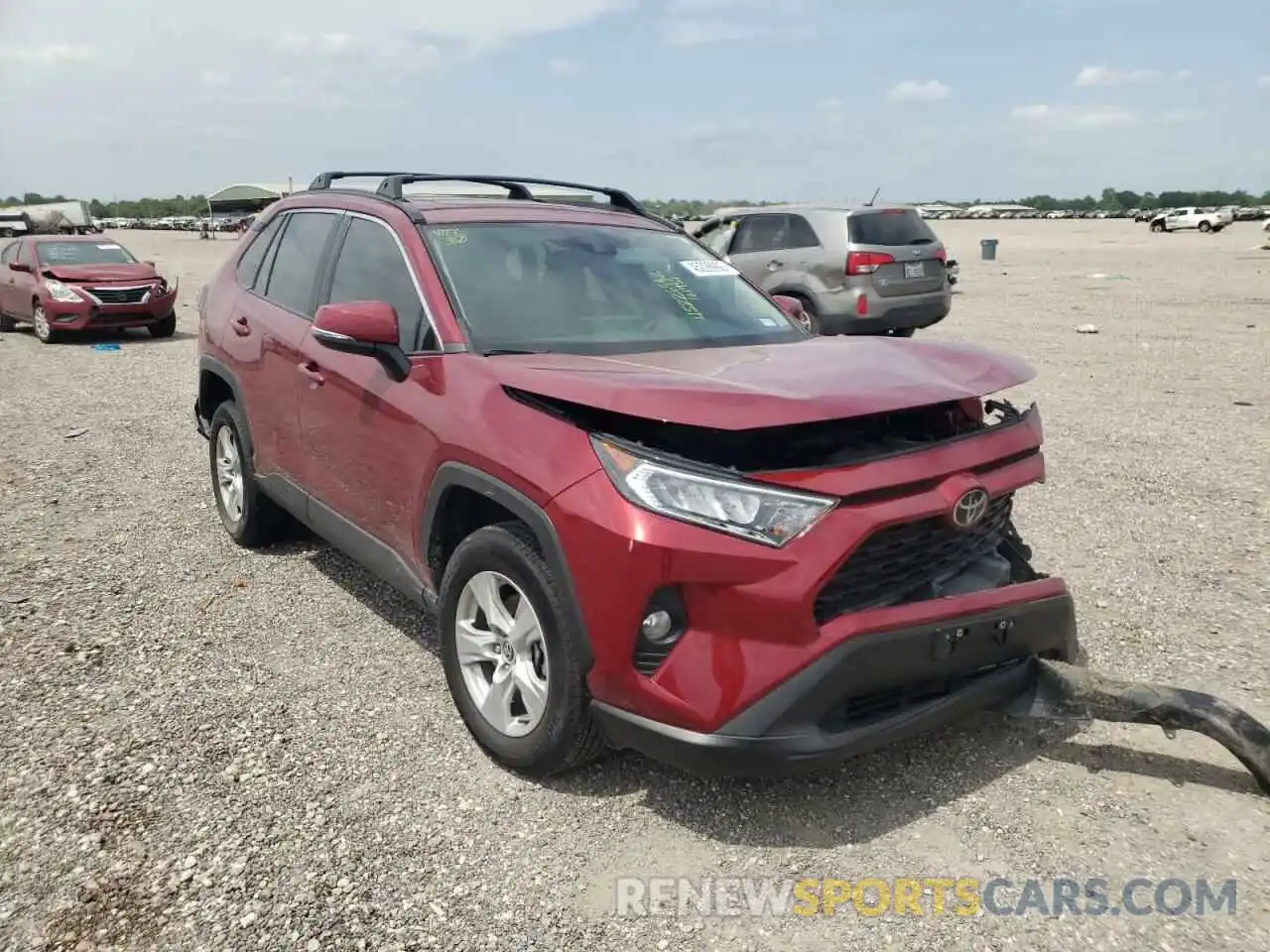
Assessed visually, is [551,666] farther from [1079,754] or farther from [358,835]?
[1079,754]

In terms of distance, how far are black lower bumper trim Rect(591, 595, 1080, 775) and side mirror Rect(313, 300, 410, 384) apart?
59.6 inches

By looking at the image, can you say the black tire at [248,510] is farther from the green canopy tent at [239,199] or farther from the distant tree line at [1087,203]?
the distant tree line at [1087,203]

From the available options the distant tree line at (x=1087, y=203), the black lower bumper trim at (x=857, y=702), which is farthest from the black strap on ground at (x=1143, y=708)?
the distant tree line at (x=1087, y=203)

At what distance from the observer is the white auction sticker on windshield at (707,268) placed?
4.37 meters

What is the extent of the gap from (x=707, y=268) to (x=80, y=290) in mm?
13072

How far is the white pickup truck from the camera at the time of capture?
55625mm

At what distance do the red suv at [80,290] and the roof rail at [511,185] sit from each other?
464 inches

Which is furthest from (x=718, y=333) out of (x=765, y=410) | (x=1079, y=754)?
(x=1079, y=754)

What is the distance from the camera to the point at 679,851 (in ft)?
9.34

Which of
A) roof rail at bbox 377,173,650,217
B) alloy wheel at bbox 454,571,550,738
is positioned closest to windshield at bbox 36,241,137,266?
roof rail at bbox 377,173,650,217

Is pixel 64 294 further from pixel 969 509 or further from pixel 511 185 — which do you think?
pixel 969 509

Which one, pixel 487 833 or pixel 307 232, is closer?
pixel 487 833

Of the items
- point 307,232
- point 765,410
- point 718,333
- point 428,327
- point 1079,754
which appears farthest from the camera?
point 307,232

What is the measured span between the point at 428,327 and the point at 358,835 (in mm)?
1727
